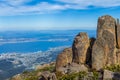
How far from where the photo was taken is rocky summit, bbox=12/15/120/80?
61.1 meters

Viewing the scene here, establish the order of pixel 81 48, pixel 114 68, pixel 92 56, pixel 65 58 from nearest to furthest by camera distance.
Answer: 1. pixel 114 68
2. pixel 92 56
3. pixel 81 48
4. pixel 65 58

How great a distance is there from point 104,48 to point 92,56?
2847 mm

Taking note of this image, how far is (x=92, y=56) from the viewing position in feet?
212

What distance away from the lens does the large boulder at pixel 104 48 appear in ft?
211

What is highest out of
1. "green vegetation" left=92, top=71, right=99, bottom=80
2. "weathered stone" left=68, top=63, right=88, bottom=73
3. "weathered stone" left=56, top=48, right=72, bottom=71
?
"weathered stone" left=56, top=48, right=72, bottom=71

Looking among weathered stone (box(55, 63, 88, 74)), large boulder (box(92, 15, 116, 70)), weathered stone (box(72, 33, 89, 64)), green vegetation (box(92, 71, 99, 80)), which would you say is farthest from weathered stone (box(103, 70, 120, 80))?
weathered stone (box(72, 33, 89, 64))

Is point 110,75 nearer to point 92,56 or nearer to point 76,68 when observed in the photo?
point 92,56

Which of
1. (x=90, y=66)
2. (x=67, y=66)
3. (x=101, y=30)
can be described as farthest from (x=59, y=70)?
(x=101, y=30)

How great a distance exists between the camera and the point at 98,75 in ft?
192

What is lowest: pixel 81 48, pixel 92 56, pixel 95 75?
pixel 95 75

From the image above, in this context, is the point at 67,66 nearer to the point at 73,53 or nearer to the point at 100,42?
the point at 73,53

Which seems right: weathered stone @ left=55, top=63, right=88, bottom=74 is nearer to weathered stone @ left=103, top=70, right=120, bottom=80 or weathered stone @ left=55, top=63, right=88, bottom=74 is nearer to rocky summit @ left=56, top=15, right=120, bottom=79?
rocky summit @ left=56, top=15, right=120, bottom=79

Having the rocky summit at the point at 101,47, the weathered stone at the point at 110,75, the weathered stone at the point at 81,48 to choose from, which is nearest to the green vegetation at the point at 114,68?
the rocky summit at the point at 101,47

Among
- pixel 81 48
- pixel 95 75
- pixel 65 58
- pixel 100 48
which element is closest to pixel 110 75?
pixel 95 75
